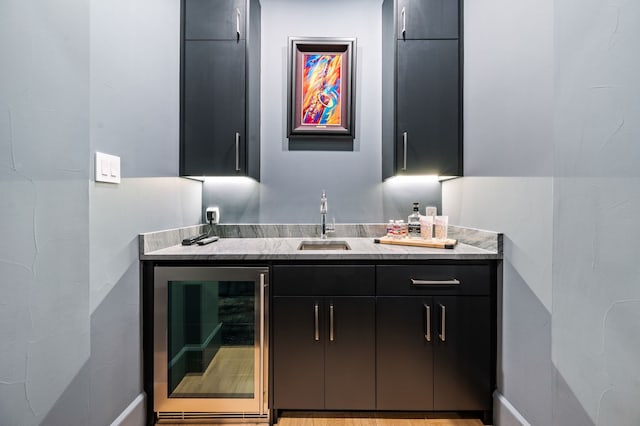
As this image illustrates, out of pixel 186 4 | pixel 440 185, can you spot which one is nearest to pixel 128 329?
pixel 186 4

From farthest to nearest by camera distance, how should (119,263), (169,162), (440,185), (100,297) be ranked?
(440,185), (169,162), (119,263), (100,297)

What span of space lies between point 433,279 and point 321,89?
1.47 metres

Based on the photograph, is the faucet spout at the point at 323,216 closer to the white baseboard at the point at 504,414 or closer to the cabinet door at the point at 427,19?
the cabinet door at the point at 427,19

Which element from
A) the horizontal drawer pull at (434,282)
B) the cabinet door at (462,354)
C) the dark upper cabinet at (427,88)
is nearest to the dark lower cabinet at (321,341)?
the horizontal drawer pull at (434,282)

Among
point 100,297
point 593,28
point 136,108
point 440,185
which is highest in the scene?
point 593,28

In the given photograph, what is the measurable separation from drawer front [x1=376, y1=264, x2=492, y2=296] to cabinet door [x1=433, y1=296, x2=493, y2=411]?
0.04 meters

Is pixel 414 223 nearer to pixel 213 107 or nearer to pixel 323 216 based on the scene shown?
pixel 323 216

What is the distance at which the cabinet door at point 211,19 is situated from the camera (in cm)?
167

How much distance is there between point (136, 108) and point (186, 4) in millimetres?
837

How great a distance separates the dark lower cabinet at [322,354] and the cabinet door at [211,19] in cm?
157

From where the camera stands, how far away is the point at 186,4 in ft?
5.48

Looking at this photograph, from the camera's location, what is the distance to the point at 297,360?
1.39 meters

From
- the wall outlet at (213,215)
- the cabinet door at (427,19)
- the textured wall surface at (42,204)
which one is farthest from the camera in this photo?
the wall outlet at (213,215)

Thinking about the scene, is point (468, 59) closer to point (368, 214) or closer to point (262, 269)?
point (368, 214)
